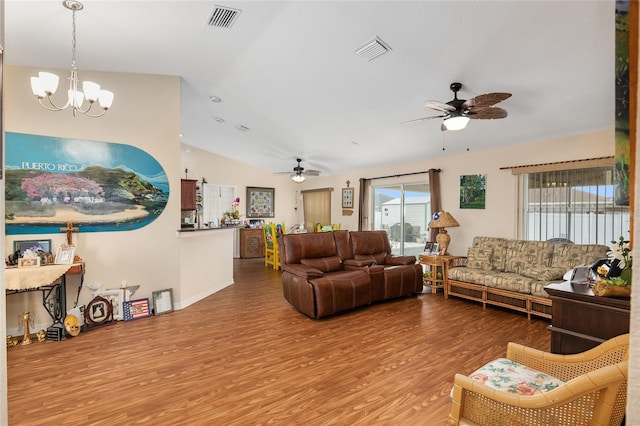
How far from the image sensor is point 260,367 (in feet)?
8.63

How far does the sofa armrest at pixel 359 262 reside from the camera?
473 cm

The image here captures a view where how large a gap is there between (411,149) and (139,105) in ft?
14.9

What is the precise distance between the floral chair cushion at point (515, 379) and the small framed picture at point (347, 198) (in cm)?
647

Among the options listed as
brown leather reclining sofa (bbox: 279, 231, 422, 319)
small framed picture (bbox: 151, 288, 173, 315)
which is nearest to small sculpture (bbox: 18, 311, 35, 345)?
small framed picture (bbox: 151, 288, 173, 315)

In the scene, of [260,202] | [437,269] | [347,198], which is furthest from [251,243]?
[437,269]

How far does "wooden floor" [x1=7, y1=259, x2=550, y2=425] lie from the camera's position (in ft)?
6.72

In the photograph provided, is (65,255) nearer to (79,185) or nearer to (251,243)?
(79,185)

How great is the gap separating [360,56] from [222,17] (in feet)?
4.75

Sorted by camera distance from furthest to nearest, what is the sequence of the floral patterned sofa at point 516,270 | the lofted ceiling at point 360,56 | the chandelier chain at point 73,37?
1. the floral patterned sofa at point 516,270
2. the chandelier chain at point 73,37
3. the lofted ceiling at point 360,56

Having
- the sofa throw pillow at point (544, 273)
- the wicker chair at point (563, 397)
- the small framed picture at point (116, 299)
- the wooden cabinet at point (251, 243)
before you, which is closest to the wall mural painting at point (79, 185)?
the small framed picture at point (116, 299)

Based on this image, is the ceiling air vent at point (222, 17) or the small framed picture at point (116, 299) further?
the small framed picture at point (116, 299)

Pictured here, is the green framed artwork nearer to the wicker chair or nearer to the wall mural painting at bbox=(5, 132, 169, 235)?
the wicker chair

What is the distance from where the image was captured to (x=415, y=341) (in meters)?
3.18

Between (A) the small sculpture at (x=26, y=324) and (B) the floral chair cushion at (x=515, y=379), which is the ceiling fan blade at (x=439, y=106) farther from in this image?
(A) the small sculpture at (x=26, y=324)
